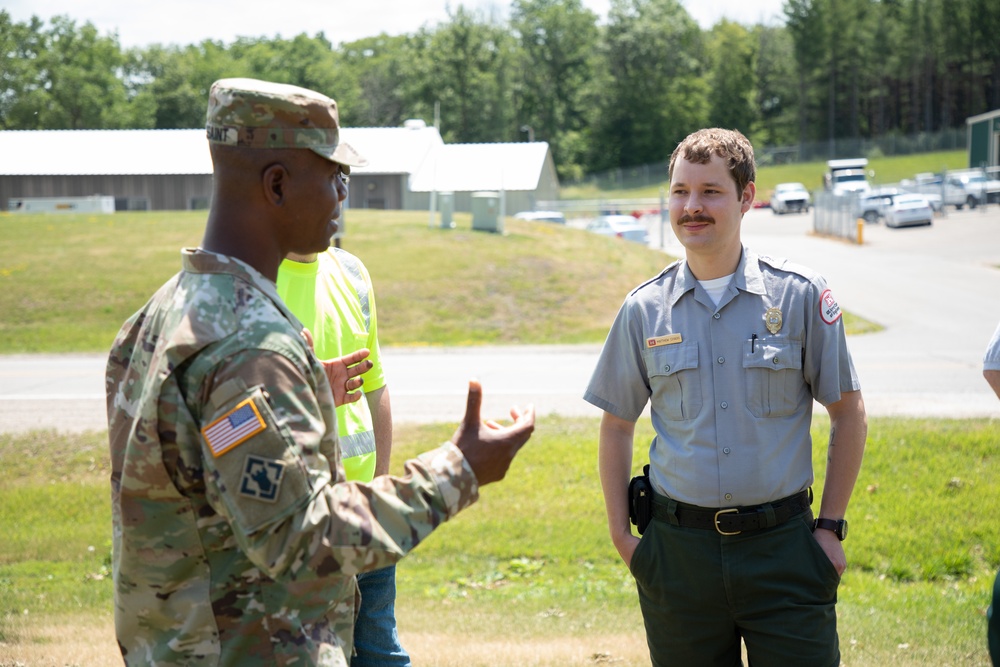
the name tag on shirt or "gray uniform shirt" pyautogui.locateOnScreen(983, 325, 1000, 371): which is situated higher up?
the name tag on shirt

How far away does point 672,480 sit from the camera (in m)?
3.23

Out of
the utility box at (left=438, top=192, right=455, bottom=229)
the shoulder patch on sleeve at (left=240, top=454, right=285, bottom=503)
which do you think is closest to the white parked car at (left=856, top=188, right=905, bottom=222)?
the utility box at (left=438, top=192, right=455, bottom=229)

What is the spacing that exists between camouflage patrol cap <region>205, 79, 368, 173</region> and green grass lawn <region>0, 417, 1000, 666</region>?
337 cm

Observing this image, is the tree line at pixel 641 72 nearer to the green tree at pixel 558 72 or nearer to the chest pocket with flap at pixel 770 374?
the green tree at pixel 558 72

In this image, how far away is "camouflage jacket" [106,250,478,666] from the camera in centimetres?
185

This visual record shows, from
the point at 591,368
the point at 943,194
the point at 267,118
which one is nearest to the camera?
the point at 267,118

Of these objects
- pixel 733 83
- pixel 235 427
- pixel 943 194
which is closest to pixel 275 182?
pixel 235 427

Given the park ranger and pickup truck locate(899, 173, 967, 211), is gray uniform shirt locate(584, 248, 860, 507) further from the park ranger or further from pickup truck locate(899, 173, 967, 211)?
pickup truck locate(899, 173, 967, 211)

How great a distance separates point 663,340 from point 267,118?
171 cm

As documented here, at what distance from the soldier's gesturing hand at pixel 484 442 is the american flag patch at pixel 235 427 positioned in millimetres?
431

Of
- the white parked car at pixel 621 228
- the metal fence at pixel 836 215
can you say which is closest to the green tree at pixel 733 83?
the metal fence at pixel 836 215

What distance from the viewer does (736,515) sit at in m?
3.10

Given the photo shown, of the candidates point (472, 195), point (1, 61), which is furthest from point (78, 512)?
point (472, 195)

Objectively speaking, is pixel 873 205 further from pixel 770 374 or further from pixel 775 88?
pixel 775 88
